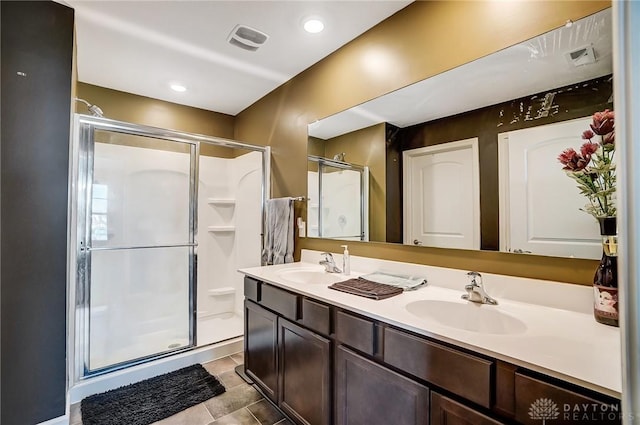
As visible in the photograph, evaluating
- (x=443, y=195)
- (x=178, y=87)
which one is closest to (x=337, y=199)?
(x=443, y=195)

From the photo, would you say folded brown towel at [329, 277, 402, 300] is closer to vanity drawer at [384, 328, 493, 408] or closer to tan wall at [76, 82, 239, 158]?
vanity drawer at [384, 328, 493, 408]

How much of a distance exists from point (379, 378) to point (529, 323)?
1.95 ft

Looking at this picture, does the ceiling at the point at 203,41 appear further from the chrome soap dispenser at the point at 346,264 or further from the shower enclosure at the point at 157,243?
the chrome soap dispenser at the point at 346,264

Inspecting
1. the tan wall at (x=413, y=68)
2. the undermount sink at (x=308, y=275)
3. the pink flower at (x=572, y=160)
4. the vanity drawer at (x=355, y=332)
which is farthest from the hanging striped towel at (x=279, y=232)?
the pink flower at (x=572, y=160)

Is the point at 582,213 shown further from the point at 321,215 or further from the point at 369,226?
the point at 321,215

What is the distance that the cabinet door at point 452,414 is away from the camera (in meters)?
0.85

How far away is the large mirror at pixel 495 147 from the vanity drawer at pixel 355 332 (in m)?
0.67

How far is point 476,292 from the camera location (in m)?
1.29

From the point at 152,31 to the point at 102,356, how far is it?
8.73ft

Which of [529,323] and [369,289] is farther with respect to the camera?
[369,289]

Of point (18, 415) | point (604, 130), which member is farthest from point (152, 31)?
point (604, 130)

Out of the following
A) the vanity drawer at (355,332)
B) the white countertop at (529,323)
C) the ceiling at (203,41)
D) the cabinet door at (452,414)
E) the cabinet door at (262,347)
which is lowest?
the cabinet door at (262,347)

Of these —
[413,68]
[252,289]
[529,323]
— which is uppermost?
[413,68]

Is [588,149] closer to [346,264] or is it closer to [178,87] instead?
[346,264]
